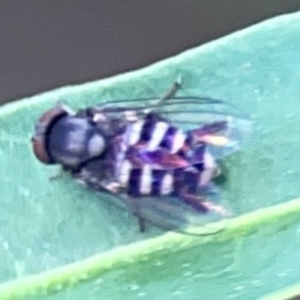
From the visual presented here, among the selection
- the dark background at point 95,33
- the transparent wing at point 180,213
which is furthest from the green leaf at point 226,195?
the dark background at point 95,33

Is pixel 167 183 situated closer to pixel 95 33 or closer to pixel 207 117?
pixel 207 117

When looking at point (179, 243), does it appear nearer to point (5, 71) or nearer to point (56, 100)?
point (56, 100)

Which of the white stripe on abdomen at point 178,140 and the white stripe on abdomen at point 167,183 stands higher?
the white stripe on abdomen at point 178,140

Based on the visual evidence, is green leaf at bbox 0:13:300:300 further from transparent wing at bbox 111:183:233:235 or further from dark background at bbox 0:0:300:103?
dark background at bbox 0:0:300:103

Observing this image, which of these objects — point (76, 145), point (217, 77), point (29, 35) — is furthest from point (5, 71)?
point (217, 77)

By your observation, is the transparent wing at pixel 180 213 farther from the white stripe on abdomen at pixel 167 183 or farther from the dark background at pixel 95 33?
the dark background at pixel 95 33
